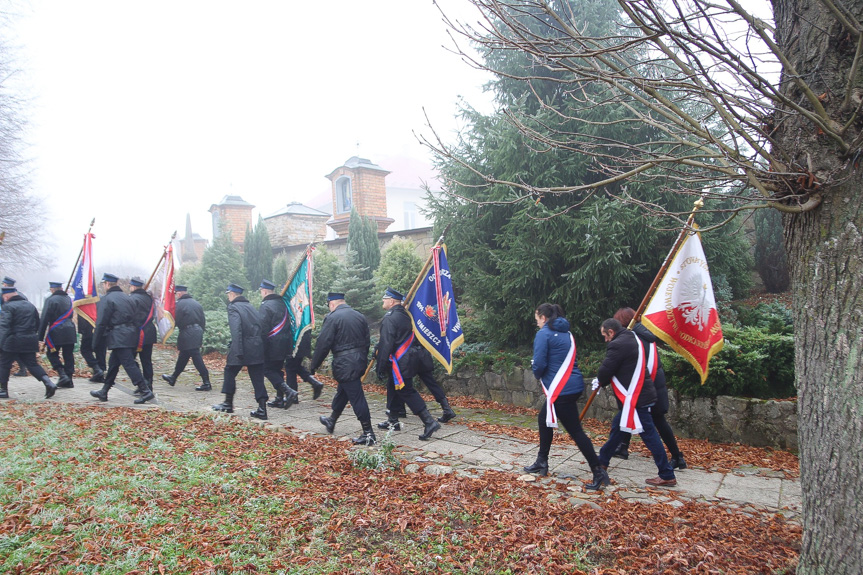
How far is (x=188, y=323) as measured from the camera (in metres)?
10.6

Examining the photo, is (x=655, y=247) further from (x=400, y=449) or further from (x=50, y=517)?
(x=50, y=517)

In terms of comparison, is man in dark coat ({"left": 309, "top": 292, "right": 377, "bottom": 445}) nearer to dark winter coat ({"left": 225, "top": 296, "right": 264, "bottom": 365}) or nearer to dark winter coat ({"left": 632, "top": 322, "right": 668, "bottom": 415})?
dark winter coat ({"left": 225, "top": 296, "right": 264, "bottom": 365})

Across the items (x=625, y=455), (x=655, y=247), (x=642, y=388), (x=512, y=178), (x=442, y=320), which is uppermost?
(x=512, y=178)

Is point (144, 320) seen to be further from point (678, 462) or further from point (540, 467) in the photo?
point (678, 462)

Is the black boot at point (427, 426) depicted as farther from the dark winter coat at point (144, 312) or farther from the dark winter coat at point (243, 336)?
the dark winter coat at point (144, 312)

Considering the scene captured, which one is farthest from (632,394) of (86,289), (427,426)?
(86,289)

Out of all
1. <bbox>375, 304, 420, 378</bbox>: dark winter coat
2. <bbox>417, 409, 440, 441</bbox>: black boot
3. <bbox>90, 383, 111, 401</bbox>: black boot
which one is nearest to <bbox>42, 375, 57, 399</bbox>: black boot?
<bbox>90, 383, 111, 401</bbox>: black boot

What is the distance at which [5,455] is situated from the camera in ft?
17.8

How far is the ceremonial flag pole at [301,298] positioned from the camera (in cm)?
881

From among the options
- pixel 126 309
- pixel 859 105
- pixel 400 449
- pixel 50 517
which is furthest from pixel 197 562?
pixel 126 309

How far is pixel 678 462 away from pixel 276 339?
5.94 m

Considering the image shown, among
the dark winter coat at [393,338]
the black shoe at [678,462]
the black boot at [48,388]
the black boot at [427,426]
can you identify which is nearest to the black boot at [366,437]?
the black boot at [427,426]

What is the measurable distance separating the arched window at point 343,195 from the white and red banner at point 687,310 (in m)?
22.0

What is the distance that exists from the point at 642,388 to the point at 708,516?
1314 mm
